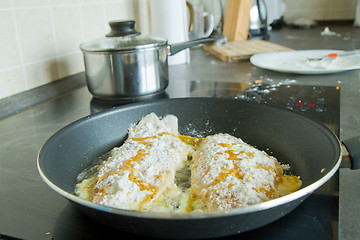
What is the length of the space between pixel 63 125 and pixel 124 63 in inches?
9.7

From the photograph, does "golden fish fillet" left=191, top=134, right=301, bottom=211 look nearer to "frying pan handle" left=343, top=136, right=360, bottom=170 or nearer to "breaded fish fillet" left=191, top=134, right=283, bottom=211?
"breaded fish fillet" left=191, top=134, right=283, bottom=211

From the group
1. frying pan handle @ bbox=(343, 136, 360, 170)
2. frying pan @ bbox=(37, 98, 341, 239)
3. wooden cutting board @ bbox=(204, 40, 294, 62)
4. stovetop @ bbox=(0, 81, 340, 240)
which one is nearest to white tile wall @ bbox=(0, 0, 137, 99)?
stovetop @ bbox=(0, 81, 340, 240)

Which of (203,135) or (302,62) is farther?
(302,62)

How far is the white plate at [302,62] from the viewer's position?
49.4 inches

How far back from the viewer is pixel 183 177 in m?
0.67

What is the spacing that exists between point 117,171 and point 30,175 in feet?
0.59

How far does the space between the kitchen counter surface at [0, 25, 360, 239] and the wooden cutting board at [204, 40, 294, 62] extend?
4cm

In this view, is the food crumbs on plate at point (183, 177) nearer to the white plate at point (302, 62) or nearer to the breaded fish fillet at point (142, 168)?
the breaded fish fillet at point (142, 168)

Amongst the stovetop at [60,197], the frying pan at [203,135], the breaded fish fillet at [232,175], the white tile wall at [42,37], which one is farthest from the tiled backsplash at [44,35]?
the breaded fish fillet at [232,175]

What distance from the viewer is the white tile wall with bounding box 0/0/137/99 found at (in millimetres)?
981

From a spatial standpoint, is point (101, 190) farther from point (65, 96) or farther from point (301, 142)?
point (65, 96)

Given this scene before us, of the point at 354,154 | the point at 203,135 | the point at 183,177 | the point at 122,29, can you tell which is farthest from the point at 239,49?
the point at 354,154

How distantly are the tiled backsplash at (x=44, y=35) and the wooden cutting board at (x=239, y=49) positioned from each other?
528 mm

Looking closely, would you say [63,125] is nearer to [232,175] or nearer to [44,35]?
[44,35]
